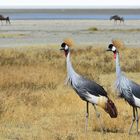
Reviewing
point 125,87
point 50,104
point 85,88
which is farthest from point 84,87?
point 50,104

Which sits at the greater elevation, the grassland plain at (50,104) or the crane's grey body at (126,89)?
the crane's grey body at (126,89)

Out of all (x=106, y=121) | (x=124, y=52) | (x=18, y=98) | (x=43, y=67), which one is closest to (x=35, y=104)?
(x=18, y=98)

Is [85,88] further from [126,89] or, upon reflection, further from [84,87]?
[126,89]

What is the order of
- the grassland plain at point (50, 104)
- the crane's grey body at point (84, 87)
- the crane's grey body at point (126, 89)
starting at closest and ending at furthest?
the crane's grey body at point (126, 89), the crane's grey body at point (84, 87), the grassland plain at point (50, 104)

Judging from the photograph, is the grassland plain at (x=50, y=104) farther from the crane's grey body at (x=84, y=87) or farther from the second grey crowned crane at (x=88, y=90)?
the crane's grey body at (x=84, y=87)

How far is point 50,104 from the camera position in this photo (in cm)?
1445

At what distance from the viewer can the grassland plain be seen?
11310 mm

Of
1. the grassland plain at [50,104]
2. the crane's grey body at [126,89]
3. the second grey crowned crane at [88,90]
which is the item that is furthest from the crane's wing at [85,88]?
the grassland plain at [50,104]

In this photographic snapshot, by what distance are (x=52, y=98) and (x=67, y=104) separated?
62 centimetres

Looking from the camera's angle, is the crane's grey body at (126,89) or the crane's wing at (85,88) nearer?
the crane's grey body at (126,89)

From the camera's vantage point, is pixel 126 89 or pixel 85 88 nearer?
pixel 126 89

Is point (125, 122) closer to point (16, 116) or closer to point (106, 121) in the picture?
point (106, 121)

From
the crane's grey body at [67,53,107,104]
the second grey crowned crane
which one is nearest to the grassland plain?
the second grey crowned crane

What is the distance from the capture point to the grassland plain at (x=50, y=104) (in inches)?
445
